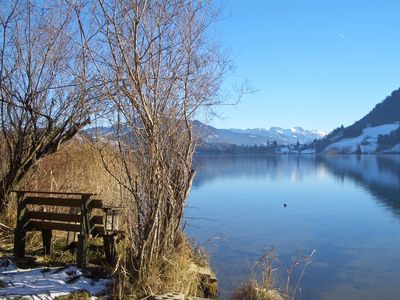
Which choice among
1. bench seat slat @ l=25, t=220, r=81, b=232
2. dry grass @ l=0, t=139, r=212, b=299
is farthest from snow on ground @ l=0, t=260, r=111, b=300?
bench seat slat @ l=25, t=220, r=81, b=232

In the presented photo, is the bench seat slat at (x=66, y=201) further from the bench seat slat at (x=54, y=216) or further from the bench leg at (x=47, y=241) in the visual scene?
the bench leg at (x=47, y=241)

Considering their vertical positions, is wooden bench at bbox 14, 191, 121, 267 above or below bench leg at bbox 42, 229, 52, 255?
above

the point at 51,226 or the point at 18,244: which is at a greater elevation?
the point at 51,226

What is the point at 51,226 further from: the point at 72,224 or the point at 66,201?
the point at 66,201

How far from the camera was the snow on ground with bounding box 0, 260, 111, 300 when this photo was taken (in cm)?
706

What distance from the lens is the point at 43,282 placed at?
7.59m

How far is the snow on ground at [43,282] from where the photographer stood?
706cm

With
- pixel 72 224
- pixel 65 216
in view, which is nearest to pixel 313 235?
pixel 72 224

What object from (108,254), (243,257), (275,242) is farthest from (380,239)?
(108,254)

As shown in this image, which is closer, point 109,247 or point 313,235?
point 109,247

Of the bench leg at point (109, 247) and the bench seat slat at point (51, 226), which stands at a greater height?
the bench seat slat at point (51, 226)

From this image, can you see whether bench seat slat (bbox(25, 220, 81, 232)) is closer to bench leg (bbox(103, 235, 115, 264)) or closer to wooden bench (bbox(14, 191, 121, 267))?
wooden bench (bbox(14, 191, 121, 267))

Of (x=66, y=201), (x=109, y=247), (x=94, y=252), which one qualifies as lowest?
(x=94, y=252)

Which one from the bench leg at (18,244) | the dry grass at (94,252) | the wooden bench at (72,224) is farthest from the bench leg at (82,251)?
the bench leg at (18,244)
